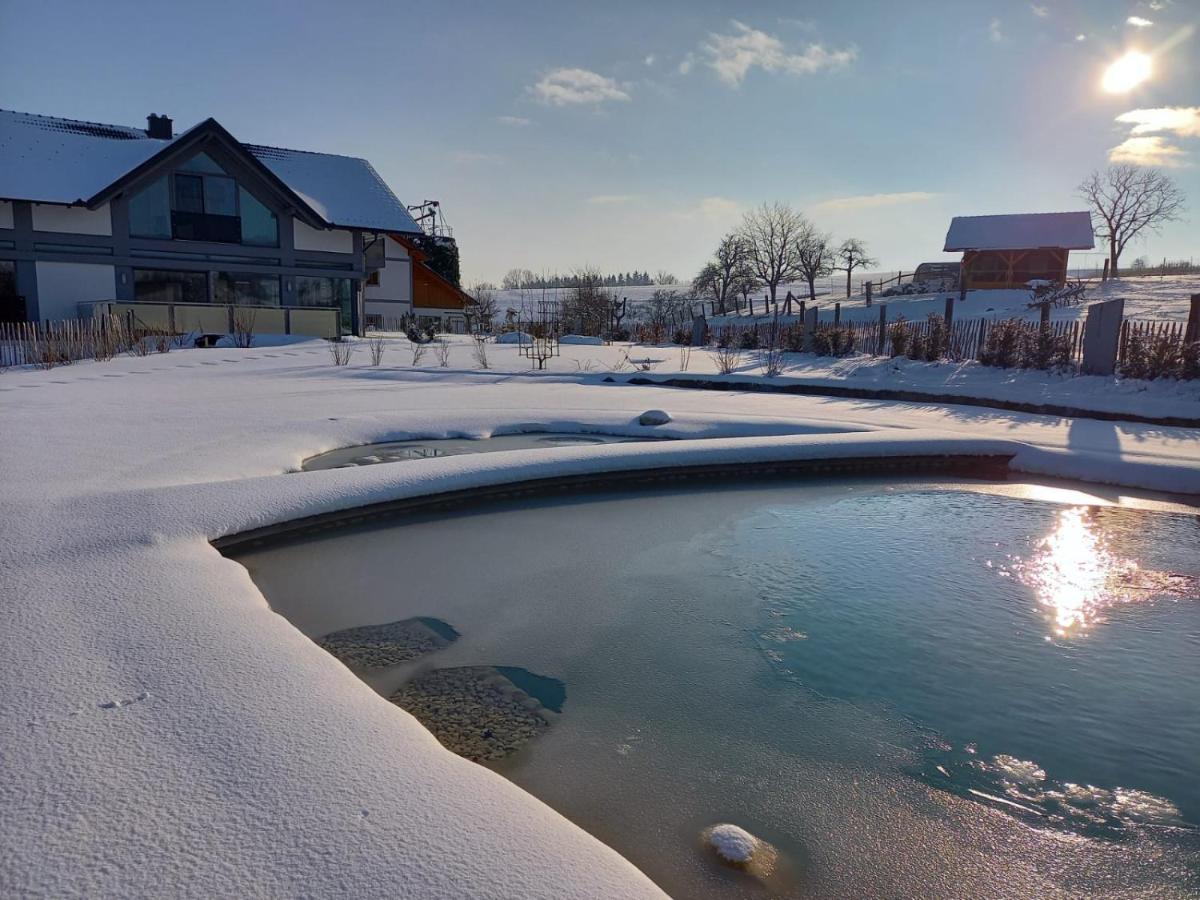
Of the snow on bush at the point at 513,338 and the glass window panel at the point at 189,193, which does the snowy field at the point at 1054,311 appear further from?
the glass window panel at the point at 189,193

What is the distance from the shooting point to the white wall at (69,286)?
17.6 meters

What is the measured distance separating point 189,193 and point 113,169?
1.67 meters

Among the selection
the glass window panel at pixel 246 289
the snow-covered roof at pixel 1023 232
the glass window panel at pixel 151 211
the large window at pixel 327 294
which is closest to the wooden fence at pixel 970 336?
the large window at pixel 327 294

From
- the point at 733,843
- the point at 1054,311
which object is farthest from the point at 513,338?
the point at 1054,311

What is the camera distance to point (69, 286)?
58.7 ft

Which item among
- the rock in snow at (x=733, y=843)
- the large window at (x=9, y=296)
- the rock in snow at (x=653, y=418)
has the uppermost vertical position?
the large window at (x=9, y=296)

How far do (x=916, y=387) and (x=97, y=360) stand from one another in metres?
13.6

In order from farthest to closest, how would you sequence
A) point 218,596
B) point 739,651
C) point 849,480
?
point 849,480 → point 739,651 → point 218,596

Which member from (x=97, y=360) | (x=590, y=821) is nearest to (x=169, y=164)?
(x=97, y=360)

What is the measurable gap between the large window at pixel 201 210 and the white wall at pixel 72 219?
58 cm

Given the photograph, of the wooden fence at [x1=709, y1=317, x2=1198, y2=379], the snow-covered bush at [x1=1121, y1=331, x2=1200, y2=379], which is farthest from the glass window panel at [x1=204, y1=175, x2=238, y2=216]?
the snow-covered bush at [x1=1121, y1=331, x2=1200, y2=379]

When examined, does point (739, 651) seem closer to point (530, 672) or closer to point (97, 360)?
point (530, 672)

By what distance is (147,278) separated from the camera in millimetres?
18891

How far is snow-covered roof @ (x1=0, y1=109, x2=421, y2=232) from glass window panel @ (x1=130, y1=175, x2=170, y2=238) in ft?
2.21
